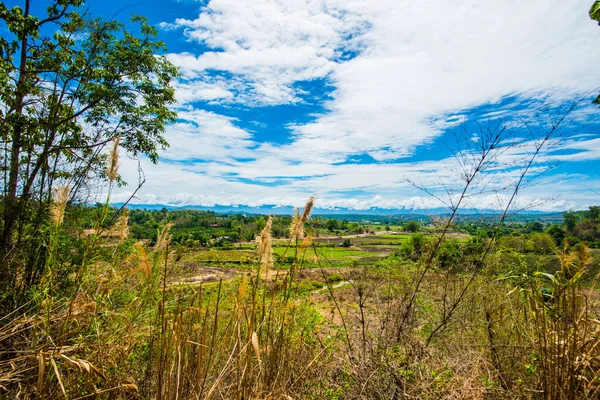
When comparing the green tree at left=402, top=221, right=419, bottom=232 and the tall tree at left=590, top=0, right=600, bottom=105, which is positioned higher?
the tall tree at left=590, top=0, right=600, bottom=105

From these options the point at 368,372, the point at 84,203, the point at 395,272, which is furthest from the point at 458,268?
the point at 84,203

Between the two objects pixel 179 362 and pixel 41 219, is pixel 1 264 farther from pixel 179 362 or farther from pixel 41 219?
pixel 179 362

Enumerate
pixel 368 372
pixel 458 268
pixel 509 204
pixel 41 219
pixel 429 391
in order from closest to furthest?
pixel 429 391 < pixel 368 372 < pixel 509 204 < pixel 41 219 < pixel 458 268

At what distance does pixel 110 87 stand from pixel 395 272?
7.75m

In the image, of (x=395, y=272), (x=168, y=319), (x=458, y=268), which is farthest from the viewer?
(x=458, y=268)

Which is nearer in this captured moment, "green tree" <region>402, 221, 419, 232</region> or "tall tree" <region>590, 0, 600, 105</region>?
"green tree" <region>402, 221, 419, 232</region>

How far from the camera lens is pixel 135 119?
8148 millimetres

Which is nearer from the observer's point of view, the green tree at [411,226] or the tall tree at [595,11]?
the green tree at [411,226]

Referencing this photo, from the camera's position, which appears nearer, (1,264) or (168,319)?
(168,319)

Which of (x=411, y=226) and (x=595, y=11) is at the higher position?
(x=595, y=11)

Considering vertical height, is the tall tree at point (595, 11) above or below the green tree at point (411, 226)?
above

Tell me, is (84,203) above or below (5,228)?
above

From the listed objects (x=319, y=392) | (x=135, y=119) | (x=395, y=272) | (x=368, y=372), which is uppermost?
(x=135, y=119)

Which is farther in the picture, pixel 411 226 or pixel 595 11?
pixel 595 11
